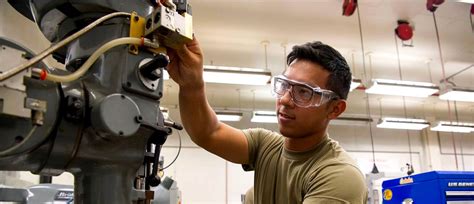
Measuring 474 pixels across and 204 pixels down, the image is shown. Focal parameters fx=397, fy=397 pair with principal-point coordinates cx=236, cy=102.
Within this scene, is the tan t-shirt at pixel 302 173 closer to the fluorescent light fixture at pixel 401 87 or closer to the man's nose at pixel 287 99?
the man's nose at pixel 287 99

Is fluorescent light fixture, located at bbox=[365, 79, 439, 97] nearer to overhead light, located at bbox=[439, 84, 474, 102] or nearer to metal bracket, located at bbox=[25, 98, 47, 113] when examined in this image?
overhead light, located at bbox=[439, 84, 474, 102]

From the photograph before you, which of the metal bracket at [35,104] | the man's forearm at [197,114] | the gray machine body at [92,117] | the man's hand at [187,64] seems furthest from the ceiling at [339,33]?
the metal bracket at [35,104]

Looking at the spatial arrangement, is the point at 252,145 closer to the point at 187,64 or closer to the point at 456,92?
the point at 187,64

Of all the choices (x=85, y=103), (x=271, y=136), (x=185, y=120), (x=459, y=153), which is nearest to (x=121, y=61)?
(x=85, y=103)

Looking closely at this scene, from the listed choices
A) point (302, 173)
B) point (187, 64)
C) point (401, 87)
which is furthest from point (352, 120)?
point (187, 64)

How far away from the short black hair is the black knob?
722 millimetres

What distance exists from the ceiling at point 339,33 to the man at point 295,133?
3.54 metres

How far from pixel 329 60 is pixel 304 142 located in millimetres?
309

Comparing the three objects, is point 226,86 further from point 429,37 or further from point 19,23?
point 19,23

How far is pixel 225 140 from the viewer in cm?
147

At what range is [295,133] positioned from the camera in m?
1.41

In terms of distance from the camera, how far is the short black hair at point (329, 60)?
4.67 ft

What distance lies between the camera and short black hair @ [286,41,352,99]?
1.42 meters

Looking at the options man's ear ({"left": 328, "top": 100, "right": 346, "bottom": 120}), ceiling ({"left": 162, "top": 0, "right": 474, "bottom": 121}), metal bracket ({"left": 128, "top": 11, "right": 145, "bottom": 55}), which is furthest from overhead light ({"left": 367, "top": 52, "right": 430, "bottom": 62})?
metal bracket ({"left": 128, "top": 11, "right": 145, "bottom": 55})
